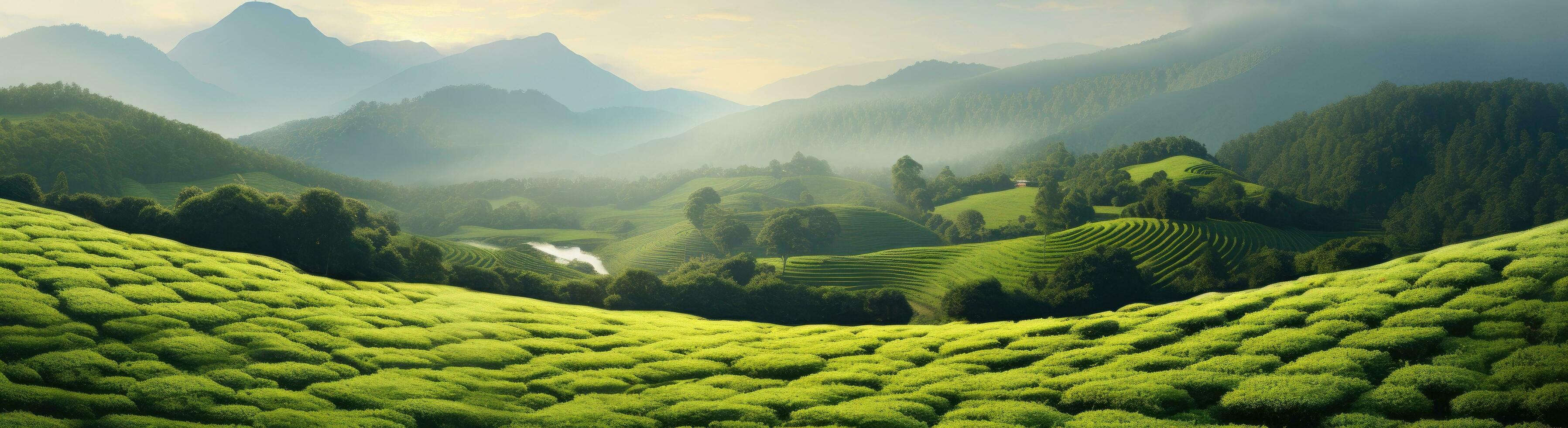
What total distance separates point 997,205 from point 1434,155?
312 ft

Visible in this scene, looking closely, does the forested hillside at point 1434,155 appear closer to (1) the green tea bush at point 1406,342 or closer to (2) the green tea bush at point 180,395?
(1) the green tea bush at point 1406,342

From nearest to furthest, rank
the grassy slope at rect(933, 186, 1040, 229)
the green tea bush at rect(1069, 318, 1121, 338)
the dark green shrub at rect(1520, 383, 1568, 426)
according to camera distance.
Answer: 1. the dark green shrub at rect(1520, 383, 1568, 426)
2. the green tea bush at rect(1069, 318, 1121, 338)
3. the grassy slope at rect(933, 186, 1040, 229)

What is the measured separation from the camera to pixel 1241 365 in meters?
19.5

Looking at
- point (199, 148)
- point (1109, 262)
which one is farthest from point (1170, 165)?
point (199, 148)

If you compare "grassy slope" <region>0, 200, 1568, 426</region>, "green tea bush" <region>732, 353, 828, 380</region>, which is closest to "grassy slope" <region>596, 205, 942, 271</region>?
"grassy slope" <region>0, 200, 1568, 426</region>

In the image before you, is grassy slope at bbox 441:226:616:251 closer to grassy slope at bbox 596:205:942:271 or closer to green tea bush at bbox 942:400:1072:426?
grassy slope at bbox 596:205:942:271

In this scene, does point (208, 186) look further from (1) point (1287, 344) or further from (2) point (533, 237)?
(1) point (1287, 344)

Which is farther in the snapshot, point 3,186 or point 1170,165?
point 1170,165

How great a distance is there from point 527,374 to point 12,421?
35.9ft

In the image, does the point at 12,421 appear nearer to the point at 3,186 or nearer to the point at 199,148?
the point at 3,186

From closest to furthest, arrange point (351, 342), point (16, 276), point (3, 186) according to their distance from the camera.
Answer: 1. point (16, 276)
2. point (351, 342)
3. point (3, 186)

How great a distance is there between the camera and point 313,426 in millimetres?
16484

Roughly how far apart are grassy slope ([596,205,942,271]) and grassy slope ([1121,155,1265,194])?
5035 centimetres

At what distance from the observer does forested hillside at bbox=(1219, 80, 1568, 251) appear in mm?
121312
